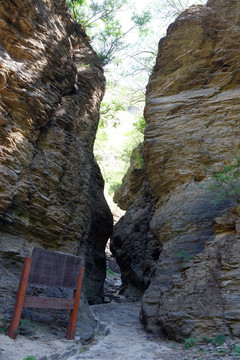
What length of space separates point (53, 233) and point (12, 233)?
1529 millimetres

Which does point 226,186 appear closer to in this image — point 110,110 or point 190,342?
point 190,342

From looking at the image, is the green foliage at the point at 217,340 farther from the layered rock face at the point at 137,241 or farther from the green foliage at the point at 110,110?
the green foliage at the point at 110,110

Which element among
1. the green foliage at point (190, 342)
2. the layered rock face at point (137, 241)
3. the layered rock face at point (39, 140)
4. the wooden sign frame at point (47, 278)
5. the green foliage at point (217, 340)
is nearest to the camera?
the wooden sign frame at point (47, 278)

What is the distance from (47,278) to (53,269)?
25 cm

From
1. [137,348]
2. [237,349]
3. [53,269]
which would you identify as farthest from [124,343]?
[237,349]

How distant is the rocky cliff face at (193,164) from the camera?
7.27 metres

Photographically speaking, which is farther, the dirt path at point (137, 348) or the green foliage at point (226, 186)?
the green foliage at point (226, 186)

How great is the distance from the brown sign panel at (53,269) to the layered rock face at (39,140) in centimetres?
110

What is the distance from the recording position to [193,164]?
35.2 feet

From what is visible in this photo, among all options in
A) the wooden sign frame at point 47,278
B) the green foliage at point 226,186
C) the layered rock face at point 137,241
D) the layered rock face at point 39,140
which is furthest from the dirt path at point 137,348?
the layered rock face at point 137,241

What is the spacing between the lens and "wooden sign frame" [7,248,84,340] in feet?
19.7

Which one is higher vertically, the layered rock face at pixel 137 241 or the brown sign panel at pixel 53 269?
the layered rock face at pixel 137 241

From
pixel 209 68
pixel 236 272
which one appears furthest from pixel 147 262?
pixel 209 68

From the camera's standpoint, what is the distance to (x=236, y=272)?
7.05m
